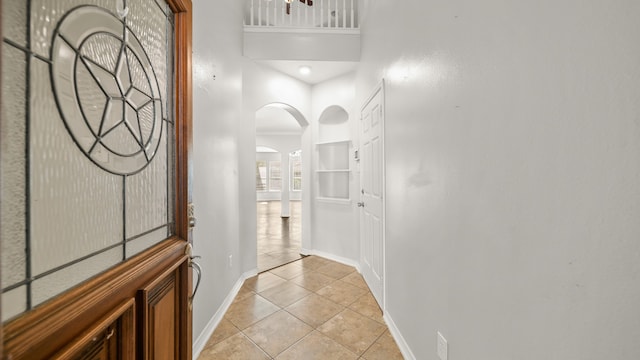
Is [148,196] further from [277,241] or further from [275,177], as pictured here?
[275,177]

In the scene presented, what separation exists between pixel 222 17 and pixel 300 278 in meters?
2.88

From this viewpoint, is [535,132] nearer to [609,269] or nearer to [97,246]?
[609,269]

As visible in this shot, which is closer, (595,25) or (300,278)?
(595,25)

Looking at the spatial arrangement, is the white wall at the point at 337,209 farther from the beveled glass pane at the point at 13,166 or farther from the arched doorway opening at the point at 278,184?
the beveled glass pane at the point at 13,166

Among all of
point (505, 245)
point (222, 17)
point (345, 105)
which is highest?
point (222, 17)

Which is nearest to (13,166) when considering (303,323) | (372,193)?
(303,323)

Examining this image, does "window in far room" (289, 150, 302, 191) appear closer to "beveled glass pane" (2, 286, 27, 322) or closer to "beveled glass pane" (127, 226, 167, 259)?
"beveled glass pane" (127, 226, 167, 259)

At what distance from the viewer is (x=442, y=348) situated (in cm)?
126

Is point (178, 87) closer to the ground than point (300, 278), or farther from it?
farther from it

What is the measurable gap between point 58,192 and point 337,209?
3.20 metres

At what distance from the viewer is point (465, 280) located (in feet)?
3.62

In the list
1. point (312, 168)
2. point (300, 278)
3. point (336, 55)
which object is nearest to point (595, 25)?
point (336, 55)

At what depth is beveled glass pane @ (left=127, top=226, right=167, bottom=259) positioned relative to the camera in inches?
31.5

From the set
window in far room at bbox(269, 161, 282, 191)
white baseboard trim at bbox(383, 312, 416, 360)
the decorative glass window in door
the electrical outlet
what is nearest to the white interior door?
white baseboard trim at bbox(383, 312, 416, 360)
